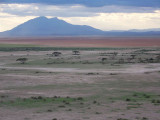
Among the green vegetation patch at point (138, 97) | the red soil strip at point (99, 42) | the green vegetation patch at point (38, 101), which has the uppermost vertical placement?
the red soil strip at point (99, 42)

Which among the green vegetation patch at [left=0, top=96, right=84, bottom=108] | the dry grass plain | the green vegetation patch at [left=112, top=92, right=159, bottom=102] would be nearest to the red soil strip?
the dry grass plain

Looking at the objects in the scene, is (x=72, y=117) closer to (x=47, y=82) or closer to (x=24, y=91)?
(x=24, y=91)

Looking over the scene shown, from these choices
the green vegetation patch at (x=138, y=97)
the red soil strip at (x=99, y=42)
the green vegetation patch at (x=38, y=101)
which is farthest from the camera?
the red soil strip at (x=99, y=42)

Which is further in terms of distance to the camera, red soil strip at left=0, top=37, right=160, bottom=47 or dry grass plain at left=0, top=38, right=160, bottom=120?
red soil strip at left=0, top=37, right=160, bottom=47

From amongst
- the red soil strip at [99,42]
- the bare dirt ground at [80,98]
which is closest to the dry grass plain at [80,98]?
the bare dirt ground at [80,98]

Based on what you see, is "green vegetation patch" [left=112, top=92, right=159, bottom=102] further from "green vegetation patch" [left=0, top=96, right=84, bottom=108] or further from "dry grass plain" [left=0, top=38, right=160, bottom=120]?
"green vegetation patch" [left=0, top=96, right=84, bottom=108]

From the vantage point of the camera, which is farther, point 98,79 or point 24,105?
point 98,79

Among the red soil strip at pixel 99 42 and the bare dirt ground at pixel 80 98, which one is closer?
the bare dirt ground at pixel 80 98

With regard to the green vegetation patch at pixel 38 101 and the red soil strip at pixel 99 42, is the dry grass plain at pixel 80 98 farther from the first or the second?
the red soil strip at pixel 99 42

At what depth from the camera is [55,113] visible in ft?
52.1

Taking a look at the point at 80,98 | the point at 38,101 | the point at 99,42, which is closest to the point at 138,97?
the point at 80,98

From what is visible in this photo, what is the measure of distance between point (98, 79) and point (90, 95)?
27.9ft

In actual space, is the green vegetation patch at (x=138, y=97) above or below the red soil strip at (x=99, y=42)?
below

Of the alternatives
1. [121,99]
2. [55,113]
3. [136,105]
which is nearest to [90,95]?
Answer: [121,99]
